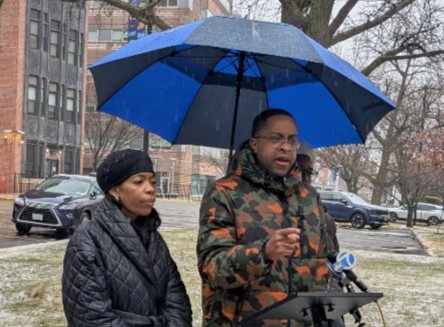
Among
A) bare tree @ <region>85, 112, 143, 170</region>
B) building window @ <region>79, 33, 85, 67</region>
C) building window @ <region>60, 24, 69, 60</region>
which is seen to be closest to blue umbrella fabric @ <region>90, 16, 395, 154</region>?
building window @ <region>60, 24, 69, 60</region>

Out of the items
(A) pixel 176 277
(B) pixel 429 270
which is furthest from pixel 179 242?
(A) pixel 176 277

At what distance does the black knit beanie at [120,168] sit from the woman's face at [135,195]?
2 centimetres

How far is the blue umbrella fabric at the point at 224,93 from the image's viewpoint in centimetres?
372

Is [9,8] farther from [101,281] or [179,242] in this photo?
[101,281]

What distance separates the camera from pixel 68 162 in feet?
140

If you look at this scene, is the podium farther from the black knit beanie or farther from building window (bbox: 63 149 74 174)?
building window (bbox: 63 149 74 174)

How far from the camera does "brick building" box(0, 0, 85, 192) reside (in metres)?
37.1

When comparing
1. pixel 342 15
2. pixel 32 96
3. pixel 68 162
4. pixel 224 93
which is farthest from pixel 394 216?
pixel 224 93

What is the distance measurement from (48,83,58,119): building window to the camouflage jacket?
38.6 m

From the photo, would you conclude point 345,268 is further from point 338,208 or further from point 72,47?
point 72,47

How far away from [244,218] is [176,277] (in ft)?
1.76

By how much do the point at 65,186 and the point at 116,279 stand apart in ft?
46.0

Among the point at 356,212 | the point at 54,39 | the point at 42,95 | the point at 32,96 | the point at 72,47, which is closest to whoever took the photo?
the point at 356,212

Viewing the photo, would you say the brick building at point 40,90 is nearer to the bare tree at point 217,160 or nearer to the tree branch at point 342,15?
the bare tree at point 217,160
